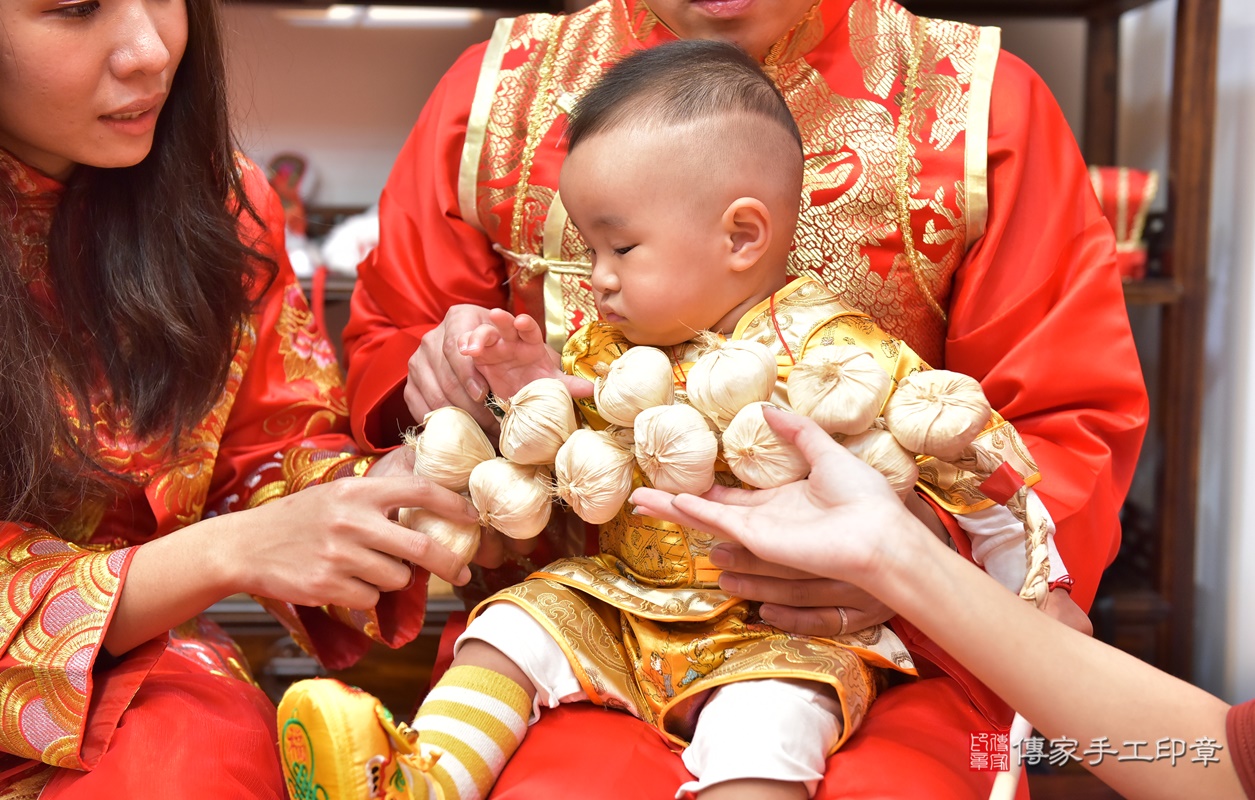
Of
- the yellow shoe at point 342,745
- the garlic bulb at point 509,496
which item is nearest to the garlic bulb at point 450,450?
the garlic bulb at point 509,496

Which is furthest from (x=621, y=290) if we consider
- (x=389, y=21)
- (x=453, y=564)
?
(x=389, y=21)

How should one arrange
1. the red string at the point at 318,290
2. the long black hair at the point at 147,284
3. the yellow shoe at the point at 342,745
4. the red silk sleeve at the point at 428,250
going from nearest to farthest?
the yellow shoe at the point at 342,745 < the long black hair at the point at 147,284 < the red silk sleeve at the point at 428,250 < the red string at the point at 318,290

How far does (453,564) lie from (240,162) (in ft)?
2.18

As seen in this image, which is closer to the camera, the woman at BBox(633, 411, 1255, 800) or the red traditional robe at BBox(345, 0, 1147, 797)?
the woman at BBox(633, 411, 1255, 800)

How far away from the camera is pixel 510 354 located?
3.67 ft

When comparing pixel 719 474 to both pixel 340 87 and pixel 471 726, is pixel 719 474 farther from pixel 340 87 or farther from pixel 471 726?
pixel 340 87

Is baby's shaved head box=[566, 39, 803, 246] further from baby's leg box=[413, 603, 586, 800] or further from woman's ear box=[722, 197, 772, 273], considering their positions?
baby's leg box=[413, 603, 586, 800]

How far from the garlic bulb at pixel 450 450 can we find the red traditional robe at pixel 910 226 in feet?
0.89

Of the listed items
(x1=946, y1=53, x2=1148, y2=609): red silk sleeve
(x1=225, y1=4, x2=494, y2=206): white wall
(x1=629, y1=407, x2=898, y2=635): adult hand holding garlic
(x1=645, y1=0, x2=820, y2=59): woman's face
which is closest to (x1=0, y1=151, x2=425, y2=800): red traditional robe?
(x1=629, y1=407, x2=898, y2=635): adult hand holding garlic

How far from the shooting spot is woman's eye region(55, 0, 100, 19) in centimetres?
109

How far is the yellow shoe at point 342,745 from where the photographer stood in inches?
33.7

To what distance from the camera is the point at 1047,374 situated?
4.17ft

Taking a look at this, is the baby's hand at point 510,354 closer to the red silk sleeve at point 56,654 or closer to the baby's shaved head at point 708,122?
the baby's shaved head at point 708,122

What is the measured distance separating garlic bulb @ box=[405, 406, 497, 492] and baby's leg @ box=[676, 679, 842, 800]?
0.31m
